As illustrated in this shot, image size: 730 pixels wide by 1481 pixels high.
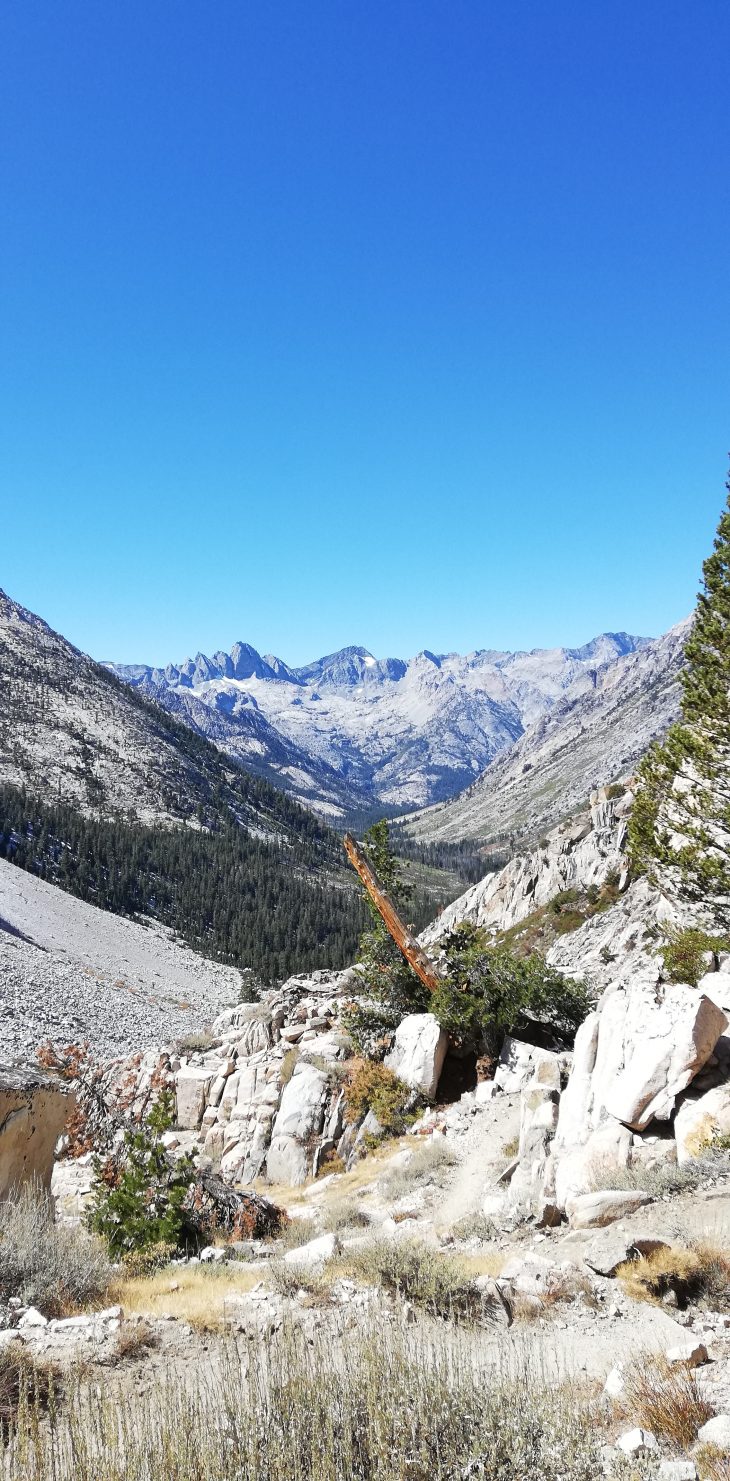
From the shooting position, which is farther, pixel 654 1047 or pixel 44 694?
pixel 44 694

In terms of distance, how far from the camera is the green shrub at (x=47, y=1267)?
360 inches

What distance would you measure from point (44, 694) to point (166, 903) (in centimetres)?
9063

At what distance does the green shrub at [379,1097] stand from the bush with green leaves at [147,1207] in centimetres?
830

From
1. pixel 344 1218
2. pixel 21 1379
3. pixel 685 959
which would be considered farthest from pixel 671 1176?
pixel 21 1379

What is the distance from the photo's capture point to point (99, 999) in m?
59.7

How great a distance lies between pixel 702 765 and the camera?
1656cm

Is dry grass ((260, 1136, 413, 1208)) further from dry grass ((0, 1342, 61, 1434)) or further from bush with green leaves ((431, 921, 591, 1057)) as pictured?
dry grass ((0, 1342, 61, 1434))

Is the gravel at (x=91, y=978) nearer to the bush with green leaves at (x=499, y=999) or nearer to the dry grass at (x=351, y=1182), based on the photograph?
the dry grass at (x=351, y=1182)

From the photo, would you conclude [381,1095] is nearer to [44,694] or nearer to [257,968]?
[257,968]

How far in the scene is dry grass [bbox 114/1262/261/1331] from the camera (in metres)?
8.97

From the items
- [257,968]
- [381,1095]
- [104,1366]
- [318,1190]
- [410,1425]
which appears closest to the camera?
[410,1425]

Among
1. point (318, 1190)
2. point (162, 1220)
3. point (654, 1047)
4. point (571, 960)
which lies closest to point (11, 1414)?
point (162, 1220)

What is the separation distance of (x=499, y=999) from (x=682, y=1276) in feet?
44.7

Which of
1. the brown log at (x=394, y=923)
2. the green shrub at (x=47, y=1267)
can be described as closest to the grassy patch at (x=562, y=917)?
the brown log at (x=394, y=923)
